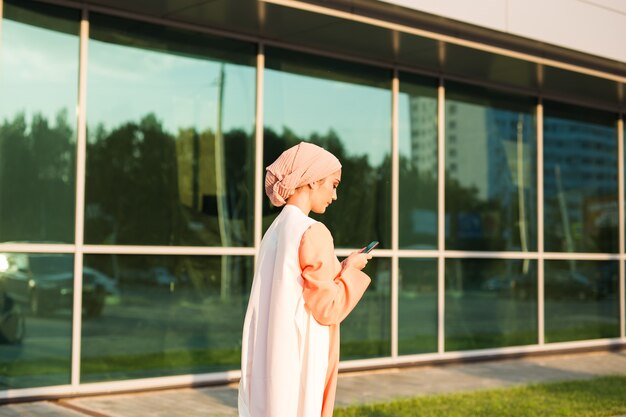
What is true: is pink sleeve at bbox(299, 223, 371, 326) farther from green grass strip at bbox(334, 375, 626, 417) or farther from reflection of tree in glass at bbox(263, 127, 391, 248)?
reflection of tree in glass at bbox(263, 127, 391, 248)

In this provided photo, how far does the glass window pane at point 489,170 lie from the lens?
11109mm

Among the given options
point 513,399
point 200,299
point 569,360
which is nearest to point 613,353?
point 569,360

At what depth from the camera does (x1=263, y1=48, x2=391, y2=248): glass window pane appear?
948 cm

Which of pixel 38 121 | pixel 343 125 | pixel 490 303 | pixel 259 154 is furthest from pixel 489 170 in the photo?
pixel 38 121

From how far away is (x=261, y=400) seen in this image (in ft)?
11.6

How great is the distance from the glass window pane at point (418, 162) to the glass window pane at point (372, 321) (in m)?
0.48

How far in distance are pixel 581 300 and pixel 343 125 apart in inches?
180

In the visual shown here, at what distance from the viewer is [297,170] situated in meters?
3.54

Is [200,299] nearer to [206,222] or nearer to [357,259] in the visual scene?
[206,222]

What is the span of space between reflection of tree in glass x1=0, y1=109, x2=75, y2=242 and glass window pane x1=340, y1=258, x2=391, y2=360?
11.2 feet

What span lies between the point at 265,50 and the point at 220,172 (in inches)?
52.8

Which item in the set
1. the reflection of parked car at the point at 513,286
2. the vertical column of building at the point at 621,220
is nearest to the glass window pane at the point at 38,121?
the reflection of parked car at the point at 513,286

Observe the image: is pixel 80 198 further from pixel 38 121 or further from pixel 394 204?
pixel 394 204

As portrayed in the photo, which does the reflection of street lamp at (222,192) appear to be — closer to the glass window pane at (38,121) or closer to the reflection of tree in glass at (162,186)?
the reflection of tree in glass at (162,186)
